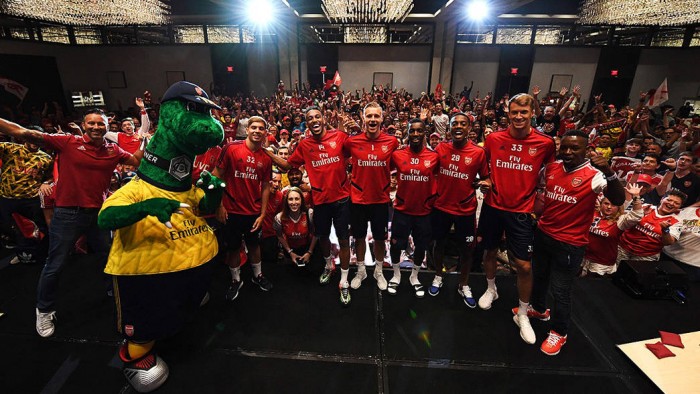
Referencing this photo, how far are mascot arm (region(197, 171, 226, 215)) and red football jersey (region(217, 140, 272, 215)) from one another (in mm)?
839

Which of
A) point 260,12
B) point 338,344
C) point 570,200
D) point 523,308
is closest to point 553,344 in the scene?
point 523,308

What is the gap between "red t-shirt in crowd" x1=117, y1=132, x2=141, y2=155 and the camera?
5430 millimetres

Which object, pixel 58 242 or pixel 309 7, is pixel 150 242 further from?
pixel 309 7

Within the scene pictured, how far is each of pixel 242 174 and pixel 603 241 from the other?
4533 millimetres

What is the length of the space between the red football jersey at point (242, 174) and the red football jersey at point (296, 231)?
0.78 meters

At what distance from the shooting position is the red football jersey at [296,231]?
3969mm

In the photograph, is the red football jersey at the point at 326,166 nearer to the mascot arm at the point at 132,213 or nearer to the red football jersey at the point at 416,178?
the red football jersey at the point at 416,178

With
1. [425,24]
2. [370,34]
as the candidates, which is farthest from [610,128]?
[370,34]

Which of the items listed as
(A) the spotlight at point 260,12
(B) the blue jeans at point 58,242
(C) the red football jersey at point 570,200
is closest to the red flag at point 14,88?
(A) the spotlight at point 260,12

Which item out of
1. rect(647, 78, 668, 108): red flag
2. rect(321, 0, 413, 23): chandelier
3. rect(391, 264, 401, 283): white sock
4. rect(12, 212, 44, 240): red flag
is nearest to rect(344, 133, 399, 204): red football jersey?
rect(391, 264, 401, 283): white sock

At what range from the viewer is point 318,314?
3094 millimetres

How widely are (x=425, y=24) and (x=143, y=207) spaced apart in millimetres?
16982

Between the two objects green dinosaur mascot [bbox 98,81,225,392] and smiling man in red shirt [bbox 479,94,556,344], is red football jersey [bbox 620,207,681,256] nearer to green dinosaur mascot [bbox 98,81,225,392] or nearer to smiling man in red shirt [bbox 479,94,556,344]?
smiling man in red shirt [bbox 479,94,556,344]

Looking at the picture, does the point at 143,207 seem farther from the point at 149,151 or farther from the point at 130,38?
the point at 130,38
